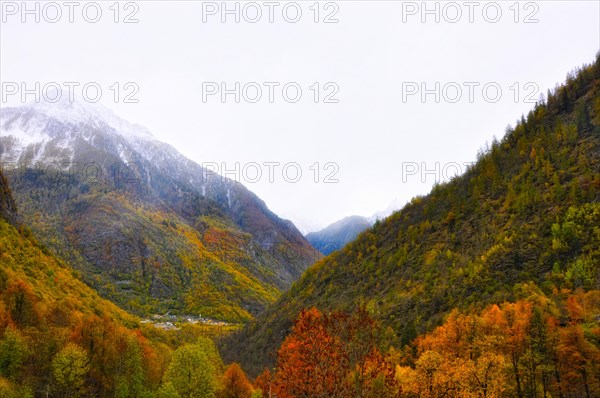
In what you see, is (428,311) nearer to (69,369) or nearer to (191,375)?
(191,375)

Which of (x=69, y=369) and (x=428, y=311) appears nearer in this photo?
(x=69, y=369)

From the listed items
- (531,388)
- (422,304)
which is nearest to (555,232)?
(422,304)

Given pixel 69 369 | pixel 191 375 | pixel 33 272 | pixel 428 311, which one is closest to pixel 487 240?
pixel 428 311

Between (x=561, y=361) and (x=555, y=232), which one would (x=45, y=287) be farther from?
(x=555, y=232)

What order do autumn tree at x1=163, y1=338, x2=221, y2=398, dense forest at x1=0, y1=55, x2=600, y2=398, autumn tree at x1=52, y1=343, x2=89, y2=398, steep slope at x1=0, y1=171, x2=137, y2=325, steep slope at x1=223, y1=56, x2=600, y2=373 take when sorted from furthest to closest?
steep slope at x1=0, y1=171, x2=137, y2=325
steep slope at x1=223, y1=56, x2=600, y2=373
autumn tree at x1=163, y1=338, x2=221, y2=398
autumn tree at x1=52, y1=343, x2=89, y2=398
dense forest at x1=0, y1=55, x2=600, y2=398

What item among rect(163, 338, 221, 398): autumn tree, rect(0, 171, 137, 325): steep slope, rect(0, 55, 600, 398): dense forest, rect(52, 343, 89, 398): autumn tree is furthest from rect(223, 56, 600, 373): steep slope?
rect(52, 343, 89, 398): autumn tree

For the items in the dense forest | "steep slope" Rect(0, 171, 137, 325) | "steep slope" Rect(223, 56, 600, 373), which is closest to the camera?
the dense forest

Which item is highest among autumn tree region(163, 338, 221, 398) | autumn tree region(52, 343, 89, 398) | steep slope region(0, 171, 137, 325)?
steep slope region(0, 171, 137, 325)

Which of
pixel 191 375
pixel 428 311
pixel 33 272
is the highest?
pixel 33 272

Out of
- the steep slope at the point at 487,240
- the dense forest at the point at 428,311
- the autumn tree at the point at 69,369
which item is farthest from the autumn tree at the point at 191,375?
the steep slope at the point at 487,240

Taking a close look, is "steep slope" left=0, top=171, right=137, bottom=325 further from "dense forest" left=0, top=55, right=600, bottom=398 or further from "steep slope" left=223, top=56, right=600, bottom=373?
"steep slope" left=223, top=56, right=600, bottom=373
